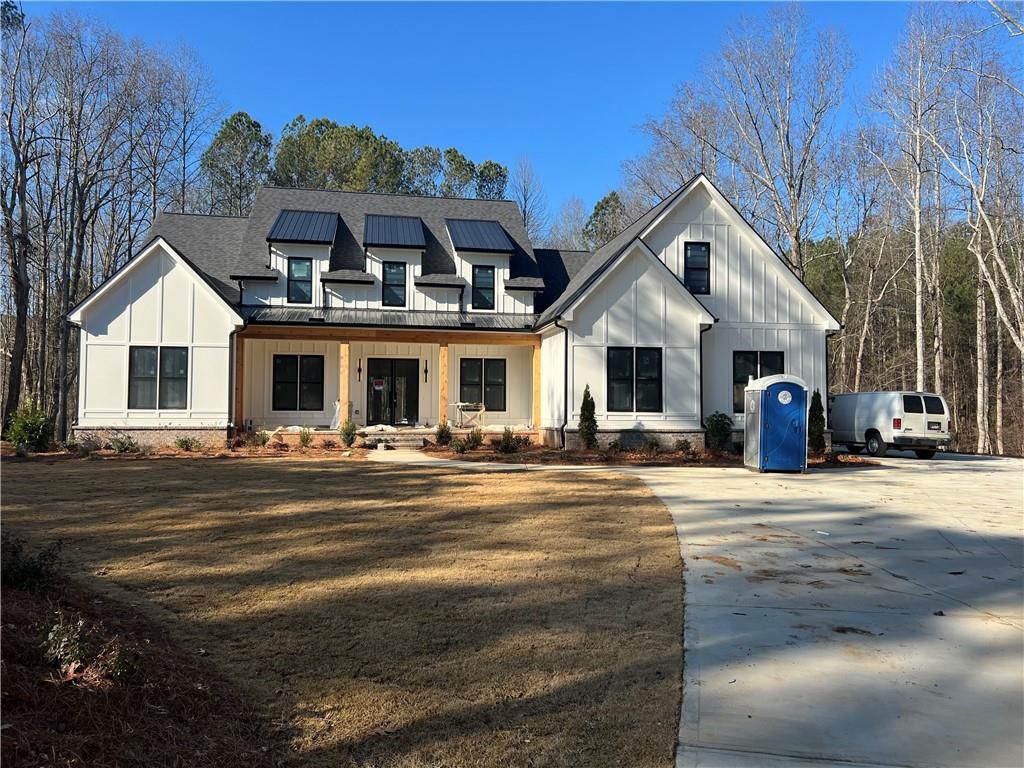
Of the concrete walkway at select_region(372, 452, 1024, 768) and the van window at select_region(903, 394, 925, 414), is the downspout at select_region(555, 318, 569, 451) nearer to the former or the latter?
the concrete walkway at select_region(372, 452, 1024, 768)

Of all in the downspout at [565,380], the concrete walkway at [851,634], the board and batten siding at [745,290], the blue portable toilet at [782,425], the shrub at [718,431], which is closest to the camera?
the concrete walkway at [851,634]

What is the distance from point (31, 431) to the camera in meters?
15.5

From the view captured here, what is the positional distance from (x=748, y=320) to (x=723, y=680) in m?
17.2

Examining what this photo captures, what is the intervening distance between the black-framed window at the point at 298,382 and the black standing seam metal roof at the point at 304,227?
3536 millimetres

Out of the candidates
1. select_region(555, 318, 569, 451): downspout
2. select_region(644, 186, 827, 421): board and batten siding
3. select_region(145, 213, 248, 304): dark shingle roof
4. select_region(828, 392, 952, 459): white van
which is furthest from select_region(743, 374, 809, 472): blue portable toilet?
select_region(145, 213, 248, 304): dark shingle roof

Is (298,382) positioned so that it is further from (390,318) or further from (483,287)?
(483,287)

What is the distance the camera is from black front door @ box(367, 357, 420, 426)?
21.6 m

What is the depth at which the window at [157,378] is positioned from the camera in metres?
17.7

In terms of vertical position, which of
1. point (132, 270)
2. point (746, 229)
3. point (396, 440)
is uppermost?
point (746, 229)

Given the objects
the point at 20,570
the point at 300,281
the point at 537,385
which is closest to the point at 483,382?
the point at 537,385

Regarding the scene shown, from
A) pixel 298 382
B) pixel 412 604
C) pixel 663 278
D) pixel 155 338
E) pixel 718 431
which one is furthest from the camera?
pixel 298 382

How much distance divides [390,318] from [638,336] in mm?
7500

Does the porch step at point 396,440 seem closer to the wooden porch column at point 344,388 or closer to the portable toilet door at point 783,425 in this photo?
the wooden porch column at point 344,388

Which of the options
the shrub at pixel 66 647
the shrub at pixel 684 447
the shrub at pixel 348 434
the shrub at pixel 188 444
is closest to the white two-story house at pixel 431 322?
the shrub at pixel 684 447
